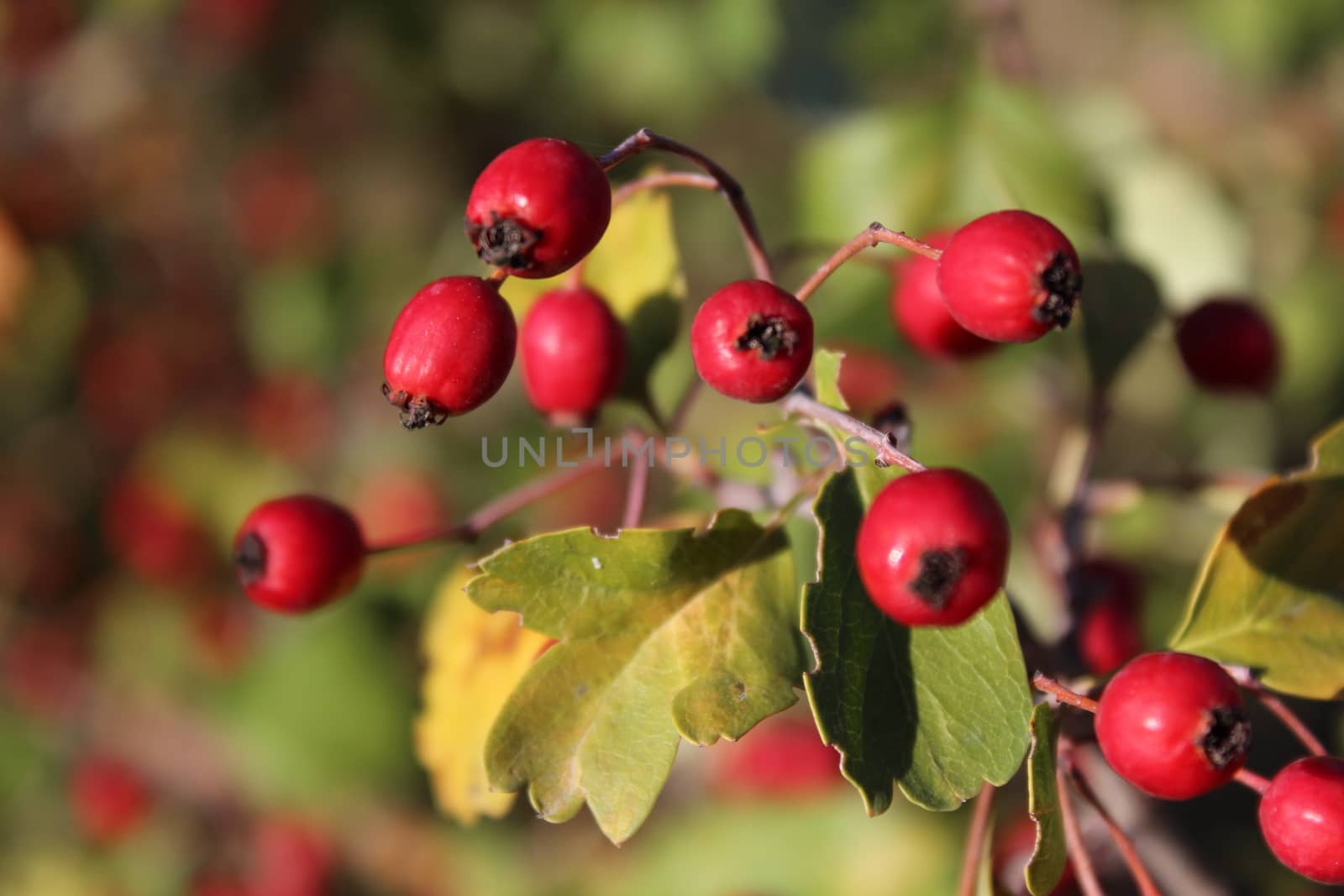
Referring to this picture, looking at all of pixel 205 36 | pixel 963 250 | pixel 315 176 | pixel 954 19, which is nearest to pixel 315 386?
pixel 315 176

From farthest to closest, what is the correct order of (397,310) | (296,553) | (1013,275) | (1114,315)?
(397,310) → (1114,315) → (296,553) → (1013,275)

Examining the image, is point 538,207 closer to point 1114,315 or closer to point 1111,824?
point 1111,824

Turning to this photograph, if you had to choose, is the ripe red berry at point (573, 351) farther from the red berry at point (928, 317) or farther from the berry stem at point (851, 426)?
the red berry at point (928, 317)

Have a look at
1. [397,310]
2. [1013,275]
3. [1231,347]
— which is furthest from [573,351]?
[397,310]

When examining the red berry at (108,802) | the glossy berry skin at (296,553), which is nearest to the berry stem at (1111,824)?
the glossy berry skin at (296,553)

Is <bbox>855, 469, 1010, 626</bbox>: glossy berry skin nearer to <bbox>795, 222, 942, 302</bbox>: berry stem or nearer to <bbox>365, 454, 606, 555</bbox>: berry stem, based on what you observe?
<bbox>795, 222, 942, 302</bbox>: berry stem
